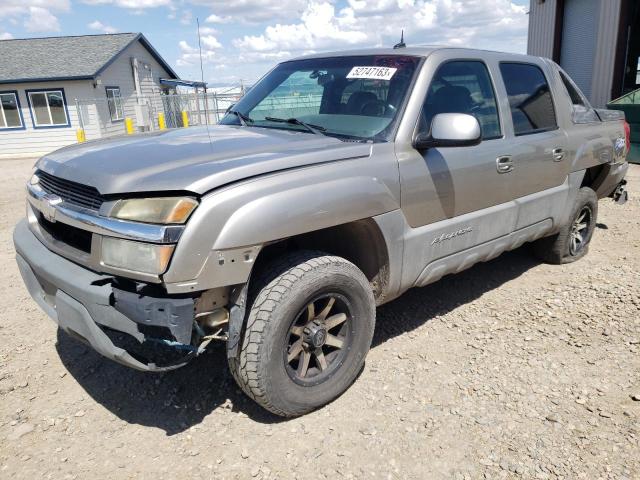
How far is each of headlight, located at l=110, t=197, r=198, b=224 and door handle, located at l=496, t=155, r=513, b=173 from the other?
2281mm

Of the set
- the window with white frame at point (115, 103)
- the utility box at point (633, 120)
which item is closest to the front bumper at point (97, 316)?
the utility box at point (633, 120)

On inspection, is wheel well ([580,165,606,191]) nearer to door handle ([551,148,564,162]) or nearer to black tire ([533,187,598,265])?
black tire ([533,187,598,265])

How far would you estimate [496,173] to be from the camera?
373 cm

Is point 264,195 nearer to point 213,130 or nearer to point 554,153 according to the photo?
point 213,130

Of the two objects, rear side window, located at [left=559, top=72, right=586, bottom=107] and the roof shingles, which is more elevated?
the roof shingles

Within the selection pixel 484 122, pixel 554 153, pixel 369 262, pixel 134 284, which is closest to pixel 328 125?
pixel 369 262

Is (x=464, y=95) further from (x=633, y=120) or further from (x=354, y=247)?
(x=633, y=120)

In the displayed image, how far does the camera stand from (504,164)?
3.77 m

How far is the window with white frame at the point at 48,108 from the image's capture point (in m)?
21.7

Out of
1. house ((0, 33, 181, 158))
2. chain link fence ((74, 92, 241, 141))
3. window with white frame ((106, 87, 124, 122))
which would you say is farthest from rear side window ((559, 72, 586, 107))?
window with white frame ((106, 87, 124, 122))

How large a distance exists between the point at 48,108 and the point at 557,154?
73.0 ft

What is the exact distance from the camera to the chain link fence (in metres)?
21.0

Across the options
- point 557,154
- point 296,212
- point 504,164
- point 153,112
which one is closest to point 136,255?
point 296,212

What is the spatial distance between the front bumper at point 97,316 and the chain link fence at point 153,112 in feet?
59.2
